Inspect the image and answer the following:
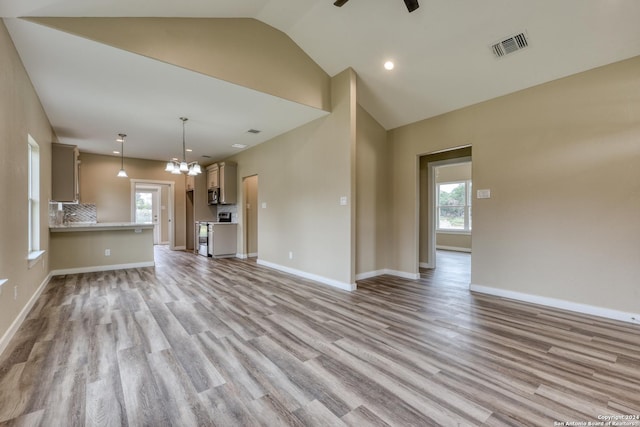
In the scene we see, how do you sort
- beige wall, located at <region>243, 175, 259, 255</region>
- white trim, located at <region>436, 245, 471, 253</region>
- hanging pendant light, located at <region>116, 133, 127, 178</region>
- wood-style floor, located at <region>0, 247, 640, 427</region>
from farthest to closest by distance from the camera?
white trim, located at <region>436, 245, 471, 253</region> < beige wall, located at <region>243, 175, 259, 255</region> < hanging pendant light, located at <region>116, 133, 127, 178</region> < wood-style floor, located at <region>0, 247, 640, 427</region>

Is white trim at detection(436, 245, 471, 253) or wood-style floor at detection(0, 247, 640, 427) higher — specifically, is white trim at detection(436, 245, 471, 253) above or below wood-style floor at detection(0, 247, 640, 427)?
above

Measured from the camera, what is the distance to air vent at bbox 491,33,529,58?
3.08 meters

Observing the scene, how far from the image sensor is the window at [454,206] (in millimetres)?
8320

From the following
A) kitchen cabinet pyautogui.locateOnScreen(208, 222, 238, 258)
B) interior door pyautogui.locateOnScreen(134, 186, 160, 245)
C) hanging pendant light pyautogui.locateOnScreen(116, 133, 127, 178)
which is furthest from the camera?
interior door pyautogui.locateOnScreen(134, 186, 160, 245)

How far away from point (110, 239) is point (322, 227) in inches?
173

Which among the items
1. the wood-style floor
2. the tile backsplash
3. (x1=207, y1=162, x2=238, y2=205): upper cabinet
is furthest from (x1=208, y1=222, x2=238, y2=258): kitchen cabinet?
the wood-style floor

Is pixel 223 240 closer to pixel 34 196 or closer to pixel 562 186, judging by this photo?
pixel 34 196

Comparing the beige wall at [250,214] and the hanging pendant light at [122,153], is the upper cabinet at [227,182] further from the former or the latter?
the hanging pendant light at [122,153]

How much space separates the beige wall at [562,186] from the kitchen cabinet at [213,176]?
5827mm

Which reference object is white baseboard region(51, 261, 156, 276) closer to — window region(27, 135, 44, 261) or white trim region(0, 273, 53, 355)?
white trim region(0, 273, 53, 355)

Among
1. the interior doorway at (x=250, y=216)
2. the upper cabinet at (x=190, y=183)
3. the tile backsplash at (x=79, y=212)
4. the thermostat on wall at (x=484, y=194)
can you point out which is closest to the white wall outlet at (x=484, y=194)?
the thermostat on wall at (x=484, y=194)

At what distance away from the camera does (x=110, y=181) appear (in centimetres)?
750

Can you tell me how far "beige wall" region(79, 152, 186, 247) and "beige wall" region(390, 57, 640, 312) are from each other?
26.3ft

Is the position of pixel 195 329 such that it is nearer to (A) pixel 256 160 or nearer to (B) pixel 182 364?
(B) pixel 182 364
